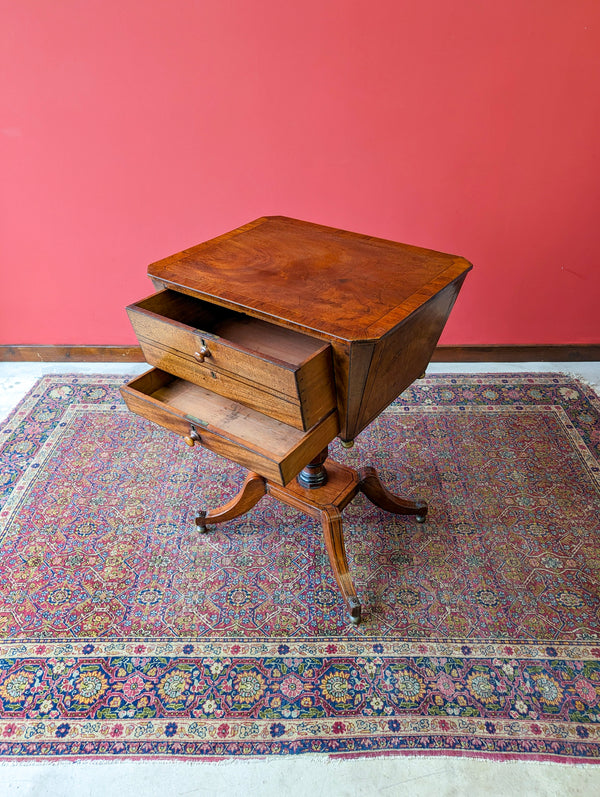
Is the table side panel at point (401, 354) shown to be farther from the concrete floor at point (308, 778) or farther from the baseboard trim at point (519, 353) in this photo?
the baseboard trim at point (519, 353)

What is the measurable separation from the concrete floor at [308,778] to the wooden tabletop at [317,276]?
973 mm

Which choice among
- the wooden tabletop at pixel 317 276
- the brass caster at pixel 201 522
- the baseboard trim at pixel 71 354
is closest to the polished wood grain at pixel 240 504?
the brass caster at pixel 201 522

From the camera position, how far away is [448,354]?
96.2 inches

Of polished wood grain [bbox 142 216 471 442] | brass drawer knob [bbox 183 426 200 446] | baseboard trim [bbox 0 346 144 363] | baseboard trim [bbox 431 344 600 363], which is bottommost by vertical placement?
baseboard trim [bbox 0 346 144 363]

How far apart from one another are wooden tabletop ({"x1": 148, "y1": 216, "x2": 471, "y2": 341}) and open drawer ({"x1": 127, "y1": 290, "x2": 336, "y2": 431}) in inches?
3.0

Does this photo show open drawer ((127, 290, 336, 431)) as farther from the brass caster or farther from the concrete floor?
the concrete floor

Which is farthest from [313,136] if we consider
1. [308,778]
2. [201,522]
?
[308,778]

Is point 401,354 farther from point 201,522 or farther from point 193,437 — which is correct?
point 201,522

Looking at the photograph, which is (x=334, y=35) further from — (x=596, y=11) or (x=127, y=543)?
(x=127, y=543)

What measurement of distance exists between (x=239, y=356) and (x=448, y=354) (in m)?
1.60

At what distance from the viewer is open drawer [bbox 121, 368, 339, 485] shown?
3.59ft

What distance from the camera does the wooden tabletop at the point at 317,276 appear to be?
1.06m

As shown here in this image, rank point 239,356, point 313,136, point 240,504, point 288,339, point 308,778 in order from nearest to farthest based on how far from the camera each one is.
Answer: point 239,356 < point 308,778 < point 288,339 < point 240,504 < point 313,136

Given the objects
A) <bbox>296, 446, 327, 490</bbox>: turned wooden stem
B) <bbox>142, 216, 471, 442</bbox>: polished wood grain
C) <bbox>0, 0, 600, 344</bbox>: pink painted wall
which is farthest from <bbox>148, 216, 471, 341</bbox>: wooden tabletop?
<bbox>0, 0, 600, 344</bbox>: pink painted wall
